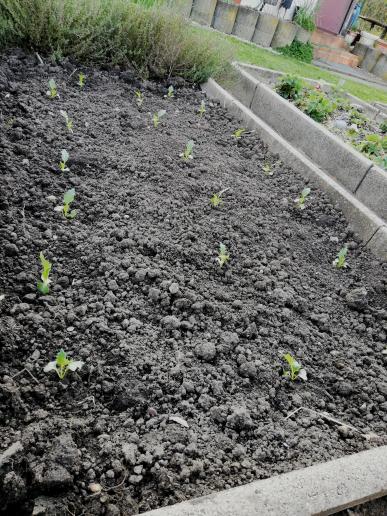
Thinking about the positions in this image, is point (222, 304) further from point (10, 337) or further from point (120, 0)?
point (120, 0)

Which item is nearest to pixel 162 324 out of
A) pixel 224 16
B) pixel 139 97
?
pixel 139 97

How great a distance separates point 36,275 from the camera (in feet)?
6.47

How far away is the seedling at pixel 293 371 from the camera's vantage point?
6.04ft

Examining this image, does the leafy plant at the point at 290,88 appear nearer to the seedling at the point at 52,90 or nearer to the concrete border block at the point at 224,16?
the seedling at the point at 52,90

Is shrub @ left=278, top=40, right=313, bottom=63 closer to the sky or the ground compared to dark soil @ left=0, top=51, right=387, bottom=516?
closer to the sky

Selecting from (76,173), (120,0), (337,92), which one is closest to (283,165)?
(76,173)

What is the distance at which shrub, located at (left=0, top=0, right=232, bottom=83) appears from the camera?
4.06m

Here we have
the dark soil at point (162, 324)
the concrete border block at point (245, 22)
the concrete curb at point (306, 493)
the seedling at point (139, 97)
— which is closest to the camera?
the concrete curb at point (306, 493)

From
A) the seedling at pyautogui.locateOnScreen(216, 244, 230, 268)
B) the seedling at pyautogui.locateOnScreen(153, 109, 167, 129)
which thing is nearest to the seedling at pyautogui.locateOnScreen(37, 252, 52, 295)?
the seedling at pyautogui.locateOnScreen(216, 244, 230, 268)

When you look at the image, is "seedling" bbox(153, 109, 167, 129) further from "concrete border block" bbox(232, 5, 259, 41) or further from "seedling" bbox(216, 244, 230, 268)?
"concrete border block" bbox(232, 5, 259, 41)

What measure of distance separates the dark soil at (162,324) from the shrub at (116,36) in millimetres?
1069

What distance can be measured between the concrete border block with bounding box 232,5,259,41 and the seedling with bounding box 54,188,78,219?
8840 millimetres

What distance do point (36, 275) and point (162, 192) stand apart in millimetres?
1228

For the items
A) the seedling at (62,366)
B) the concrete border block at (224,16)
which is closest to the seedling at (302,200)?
the seedling at (62,366)
